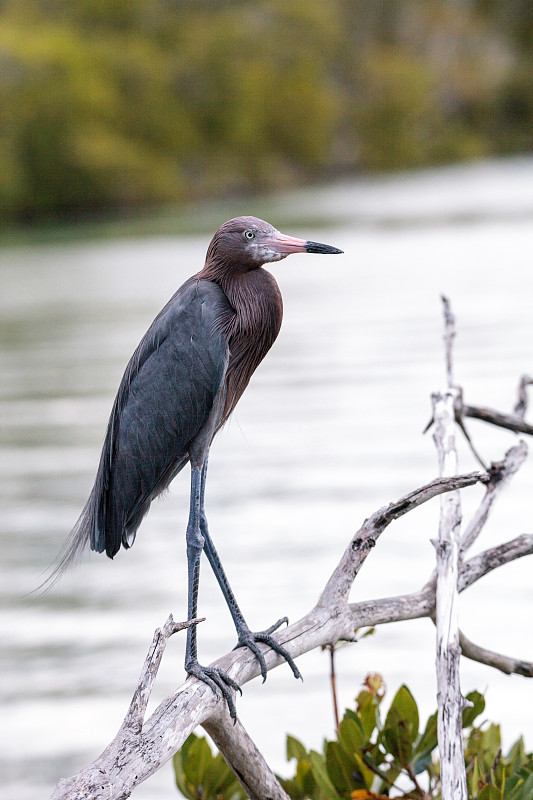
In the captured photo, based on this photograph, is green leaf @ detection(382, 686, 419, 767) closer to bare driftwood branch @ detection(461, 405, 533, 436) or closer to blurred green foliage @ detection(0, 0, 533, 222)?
bare driftwood branch @ detection(461, 405, 533, 436)

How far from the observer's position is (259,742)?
4457 millimetres

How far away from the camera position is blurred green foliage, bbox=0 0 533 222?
49031 mm

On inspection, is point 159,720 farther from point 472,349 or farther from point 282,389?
point 472,349

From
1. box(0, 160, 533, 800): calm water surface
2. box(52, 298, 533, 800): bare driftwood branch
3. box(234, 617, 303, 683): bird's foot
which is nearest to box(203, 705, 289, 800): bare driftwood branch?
box(52, 298, 533, 800): bare driftwood branch

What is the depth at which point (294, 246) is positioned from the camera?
2.74m

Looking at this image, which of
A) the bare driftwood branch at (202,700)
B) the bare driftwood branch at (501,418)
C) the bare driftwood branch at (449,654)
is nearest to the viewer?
the bare driftwood branch at (202,700)

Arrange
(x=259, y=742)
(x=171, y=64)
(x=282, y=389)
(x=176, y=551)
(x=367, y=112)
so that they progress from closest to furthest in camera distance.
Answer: (x=259, y=742) < (x=176, y=551) < (x=282, y=389) < (x=171, y=64) < (x=367, y=112)

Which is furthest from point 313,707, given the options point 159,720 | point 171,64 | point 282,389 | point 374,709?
point 171,64

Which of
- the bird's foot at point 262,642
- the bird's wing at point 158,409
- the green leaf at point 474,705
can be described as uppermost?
the bird's wing at point 158,409

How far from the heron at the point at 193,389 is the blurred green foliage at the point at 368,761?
1.08ft

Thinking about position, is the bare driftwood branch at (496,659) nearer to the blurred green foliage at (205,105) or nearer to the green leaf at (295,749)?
the green leaf at (295,749)

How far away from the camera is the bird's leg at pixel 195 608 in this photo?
258cm

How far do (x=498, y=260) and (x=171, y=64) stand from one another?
4587 cm

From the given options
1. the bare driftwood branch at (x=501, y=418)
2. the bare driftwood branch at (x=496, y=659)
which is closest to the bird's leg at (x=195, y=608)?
the bare driftwood branch at (x=496, y=659)
